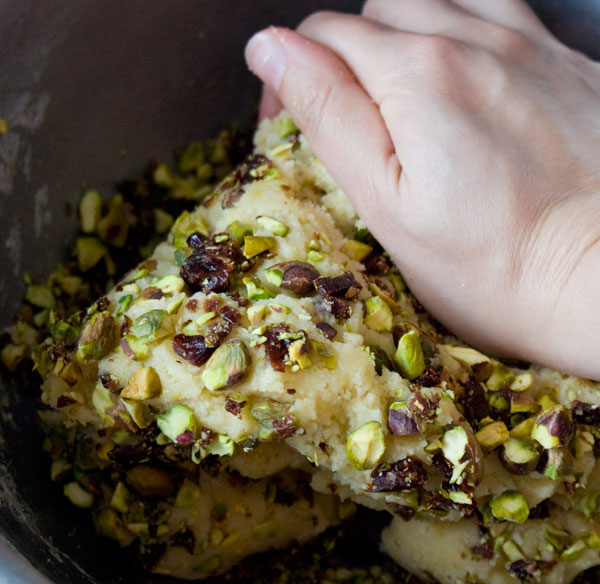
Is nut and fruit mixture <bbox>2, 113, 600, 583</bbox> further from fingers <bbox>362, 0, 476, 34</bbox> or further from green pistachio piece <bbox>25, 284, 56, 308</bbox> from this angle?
fingers <bbox>362, 0, 476, 34</bbox>

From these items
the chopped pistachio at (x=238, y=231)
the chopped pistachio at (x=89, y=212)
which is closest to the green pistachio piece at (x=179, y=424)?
the chopped pistachio at (x=238, y=231)

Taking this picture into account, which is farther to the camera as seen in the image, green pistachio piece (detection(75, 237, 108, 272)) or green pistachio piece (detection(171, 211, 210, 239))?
green pistachio piece (detection(75, 237, 108, 272))

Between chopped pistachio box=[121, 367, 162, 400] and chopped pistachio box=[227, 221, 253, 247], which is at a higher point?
chopped pistachio box=[227, 221, 253, 247]

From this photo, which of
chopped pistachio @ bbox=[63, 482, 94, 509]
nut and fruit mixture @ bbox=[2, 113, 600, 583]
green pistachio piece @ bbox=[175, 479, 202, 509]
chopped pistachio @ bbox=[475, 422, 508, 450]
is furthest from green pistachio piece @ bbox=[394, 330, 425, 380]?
chopped pistachio @ bbox=[63, 482, 94, 509]

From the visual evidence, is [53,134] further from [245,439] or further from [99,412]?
[245,439]

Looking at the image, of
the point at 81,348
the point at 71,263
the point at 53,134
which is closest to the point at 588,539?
the point at 81,348

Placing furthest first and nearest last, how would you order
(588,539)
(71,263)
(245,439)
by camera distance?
1. (71,263)
2. (588,539)
3. (245,439)

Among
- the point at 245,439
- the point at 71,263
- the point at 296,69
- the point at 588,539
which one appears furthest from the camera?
the point at 71,263
